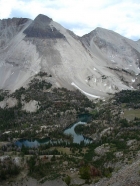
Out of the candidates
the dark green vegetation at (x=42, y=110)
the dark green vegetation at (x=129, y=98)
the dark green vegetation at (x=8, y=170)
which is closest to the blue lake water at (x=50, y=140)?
the dark green vegetation at (x=42, y=110)

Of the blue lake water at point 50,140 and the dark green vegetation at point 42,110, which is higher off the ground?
the dark green vegetation at point 42,110

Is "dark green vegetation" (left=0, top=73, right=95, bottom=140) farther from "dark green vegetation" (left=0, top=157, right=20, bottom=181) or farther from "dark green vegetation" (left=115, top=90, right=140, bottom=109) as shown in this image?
"dark green vegetation" (left=0, top=157, right=20, bottom=181)

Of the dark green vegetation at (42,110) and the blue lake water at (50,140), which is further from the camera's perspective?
the dark green vegetation at (42,110)

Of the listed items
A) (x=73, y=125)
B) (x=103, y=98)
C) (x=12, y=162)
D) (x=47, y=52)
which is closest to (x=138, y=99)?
(x=103, y=98)

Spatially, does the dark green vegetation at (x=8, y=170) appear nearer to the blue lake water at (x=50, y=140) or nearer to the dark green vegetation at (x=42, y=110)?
the blue lake water at (x=50, y=140)

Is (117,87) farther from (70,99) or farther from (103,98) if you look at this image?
(70,99)
